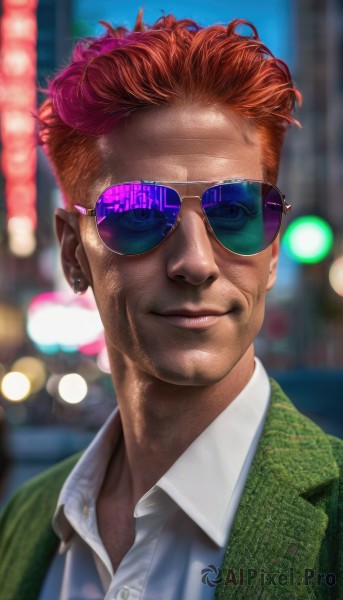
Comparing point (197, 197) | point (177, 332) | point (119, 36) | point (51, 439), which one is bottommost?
point (51, 439)

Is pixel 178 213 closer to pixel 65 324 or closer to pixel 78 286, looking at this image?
pixel 78 286

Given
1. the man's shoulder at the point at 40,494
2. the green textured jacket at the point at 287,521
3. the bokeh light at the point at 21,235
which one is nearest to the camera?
the green textured jacket at the point at 287,521

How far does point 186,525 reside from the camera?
231 cm

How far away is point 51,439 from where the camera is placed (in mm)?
13266

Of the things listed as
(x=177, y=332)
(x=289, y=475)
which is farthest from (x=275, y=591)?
(x=177, y=332)

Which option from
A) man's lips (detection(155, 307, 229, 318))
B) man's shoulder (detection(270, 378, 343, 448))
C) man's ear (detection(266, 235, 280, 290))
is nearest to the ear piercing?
man's lips (detection(155, 307, 229, 318))

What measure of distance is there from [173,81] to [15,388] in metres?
23.0

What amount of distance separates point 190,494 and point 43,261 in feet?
183

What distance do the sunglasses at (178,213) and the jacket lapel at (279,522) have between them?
571 millimetres

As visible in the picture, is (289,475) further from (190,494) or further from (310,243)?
(310,243)

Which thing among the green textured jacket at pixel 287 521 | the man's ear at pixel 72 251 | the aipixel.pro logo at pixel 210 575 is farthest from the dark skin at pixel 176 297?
the aipixel.pro logo at pixel 210 575

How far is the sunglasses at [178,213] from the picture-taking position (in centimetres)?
225

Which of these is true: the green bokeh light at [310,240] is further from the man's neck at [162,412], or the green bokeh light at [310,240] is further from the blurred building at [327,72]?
the blurred building at [327,72]

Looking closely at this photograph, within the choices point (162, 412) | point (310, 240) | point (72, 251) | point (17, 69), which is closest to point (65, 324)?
point (17, 69)
